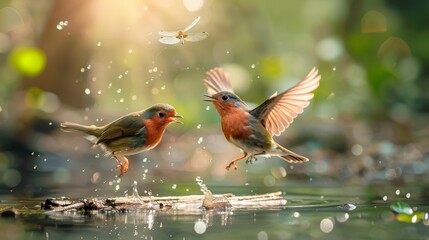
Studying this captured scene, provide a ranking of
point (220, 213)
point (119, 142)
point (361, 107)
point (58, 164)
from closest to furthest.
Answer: point (119, 142)
point (220, 213)
point (58, 164)
point (361, 107)

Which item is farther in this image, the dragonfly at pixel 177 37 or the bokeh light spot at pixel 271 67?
the bokeh light spot at pixel 271 67

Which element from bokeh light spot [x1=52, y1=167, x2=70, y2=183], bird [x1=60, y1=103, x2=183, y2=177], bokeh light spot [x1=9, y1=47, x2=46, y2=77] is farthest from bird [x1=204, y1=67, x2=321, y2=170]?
bokeh light spot [x1=9, y1=47, x2=46, y2=77]

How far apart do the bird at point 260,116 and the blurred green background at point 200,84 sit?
13.3 ft

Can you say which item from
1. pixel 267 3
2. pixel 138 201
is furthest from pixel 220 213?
pixel 267 3

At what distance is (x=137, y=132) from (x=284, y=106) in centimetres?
91

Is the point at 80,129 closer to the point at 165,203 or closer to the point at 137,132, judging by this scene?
the point at 137,132

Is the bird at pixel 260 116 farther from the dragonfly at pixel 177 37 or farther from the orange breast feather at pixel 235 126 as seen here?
the dragonfly at pixel 177 37

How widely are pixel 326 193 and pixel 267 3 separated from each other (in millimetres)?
13114

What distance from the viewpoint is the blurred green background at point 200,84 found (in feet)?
38.6

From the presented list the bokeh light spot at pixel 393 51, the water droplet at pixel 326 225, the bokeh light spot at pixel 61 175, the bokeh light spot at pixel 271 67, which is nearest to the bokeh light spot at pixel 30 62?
the bokeh light spot at pixel 61 175

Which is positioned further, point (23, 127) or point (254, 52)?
point (254, 52)

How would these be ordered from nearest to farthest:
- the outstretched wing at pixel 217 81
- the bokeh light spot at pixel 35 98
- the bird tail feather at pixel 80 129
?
the outstretched wing at pixel 217 81, the bird tail feather at pixel 80 129, the bokeh light spot at pixel 35 98

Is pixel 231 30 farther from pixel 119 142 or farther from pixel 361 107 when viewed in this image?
pixel 119 142

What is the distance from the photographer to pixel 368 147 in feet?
42.7
